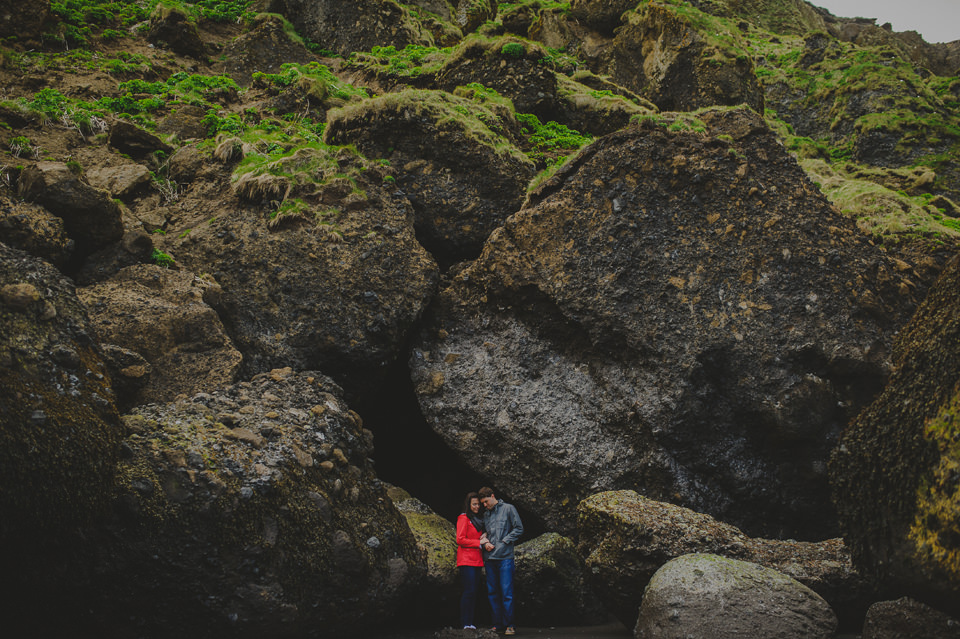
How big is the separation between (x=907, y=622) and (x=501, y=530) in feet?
16.2

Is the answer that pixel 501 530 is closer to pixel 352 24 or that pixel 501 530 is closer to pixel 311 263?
pixel 311 263

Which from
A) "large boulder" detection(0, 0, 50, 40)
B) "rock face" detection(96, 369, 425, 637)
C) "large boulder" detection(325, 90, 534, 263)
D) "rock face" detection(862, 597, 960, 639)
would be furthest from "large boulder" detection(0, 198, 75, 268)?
"large boulder" detection(0, 0, 50, 40)

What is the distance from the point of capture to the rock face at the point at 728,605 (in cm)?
649

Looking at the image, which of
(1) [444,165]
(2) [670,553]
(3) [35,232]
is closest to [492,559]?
(2) [670,553]

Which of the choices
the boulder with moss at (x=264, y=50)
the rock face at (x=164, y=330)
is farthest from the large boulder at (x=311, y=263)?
the boulder with moss at (x=264, y=50)

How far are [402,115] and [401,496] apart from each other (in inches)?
320

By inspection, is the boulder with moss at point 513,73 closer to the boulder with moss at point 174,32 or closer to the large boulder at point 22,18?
the boulder with moss at point 174,32

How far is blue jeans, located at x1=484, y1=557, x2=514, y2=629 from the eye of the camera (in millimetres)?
8680

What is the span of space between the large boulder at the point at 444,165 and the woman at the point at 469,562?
6.16 metres

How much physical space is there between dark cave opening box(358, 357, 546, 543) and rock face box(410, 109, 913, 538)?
4.31 ft

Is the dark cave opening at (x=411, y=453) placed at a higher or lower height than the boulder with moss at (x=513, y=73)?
lower

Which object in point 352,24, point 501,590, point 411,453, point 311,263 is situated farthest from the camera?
point 352,24

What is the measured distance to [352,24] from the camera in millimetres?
24500

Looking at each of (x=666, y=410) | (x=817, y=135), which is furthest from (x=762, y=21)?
(x=666, y=410)
